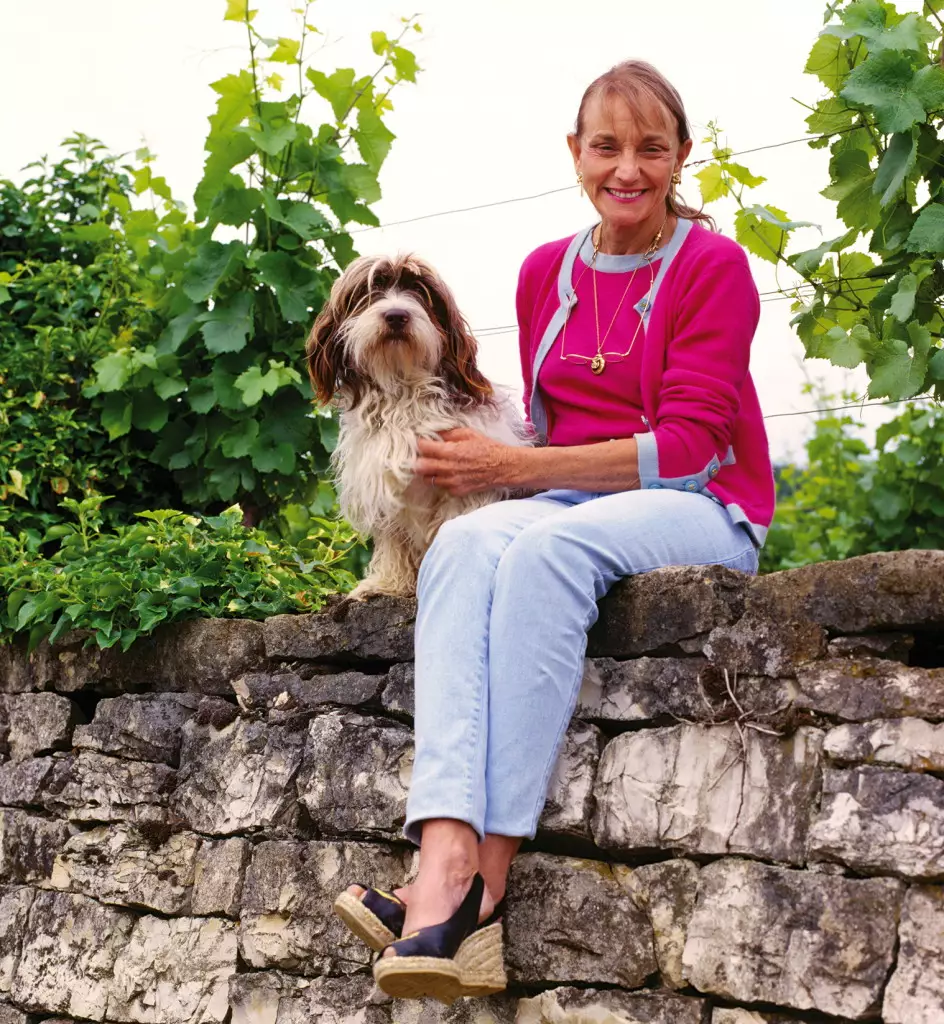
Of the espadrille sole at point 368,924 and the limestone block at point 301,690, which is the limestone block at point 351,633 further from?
the espadrille sole at point 368,924

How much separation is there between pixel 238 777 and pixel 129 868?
0.46m

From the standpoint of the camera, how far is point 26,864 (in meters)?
4.18

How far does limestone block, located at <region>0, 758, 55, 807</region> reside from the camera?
4.21 metres

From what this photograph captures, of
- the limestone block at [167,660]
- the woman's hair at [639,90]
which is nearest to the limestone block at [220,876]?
the limestone block at [167,660]

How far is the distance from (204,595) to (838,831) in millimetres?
2101

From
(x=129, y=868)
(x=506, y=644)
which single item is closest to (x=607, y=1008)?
(x=506, y=644)

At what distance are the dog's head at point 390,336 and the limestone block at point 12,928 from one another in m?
1.78

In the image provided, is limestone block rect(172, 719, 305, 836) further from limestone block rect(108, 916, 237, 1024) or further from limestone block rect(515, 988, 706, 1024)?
limestone block rect(515, 988, 706, 1024)

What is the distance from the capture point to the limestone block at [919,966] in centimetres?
246

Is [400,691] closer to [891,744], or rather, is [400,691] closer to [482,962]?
[482,962]

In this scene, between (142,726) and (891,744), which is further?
(142,726)

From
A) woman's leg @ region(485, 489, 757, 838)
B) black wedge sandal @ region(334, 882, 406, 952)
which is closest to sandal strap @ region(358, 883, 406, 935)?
black wedge sandal @ region(334, 882, 406, 952)

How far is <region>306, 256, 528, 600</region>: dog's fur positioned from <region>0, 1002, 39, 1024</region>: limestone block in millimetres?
1602

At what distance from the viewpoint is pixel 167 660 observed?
13.3ft
